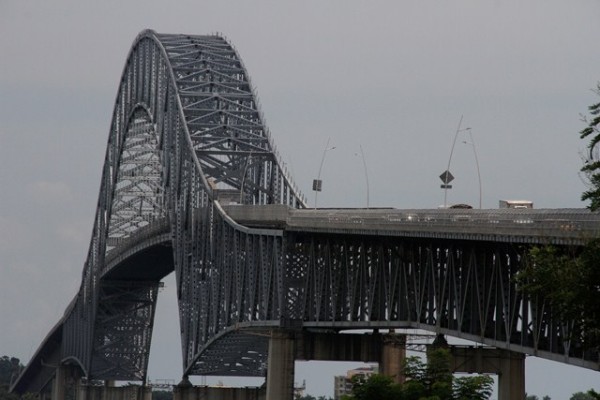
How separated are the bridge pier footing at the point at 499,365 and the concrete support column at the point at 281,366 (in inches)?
1036

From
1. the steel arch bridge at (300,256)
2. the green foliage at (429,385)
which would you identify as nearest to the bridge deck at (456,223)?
the steel arch bridge at (300,256)

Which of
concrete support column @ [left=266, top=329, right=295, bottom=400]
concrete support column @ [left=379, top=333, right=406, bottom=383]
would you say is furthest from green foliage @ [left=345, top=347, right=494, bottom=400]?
concrete support column @ [left=266, top=329, right=295, bottom=400]

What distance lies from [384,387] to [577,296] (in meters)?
35.3

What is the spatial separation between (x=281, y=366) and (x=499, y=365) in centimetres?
3049

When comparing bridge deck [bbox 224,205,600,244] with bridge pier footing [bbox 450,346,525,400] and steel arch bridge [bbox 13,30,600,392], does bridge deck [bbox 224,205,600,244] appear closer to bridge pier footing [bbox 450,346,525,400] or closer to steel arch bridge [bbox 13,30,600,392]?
steel arch bridge [bbox 13,30,600,392]

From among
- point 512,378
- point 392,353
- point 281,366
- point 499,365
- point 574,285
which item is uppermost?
point 574,285

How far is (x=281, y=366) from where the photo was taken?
14725cm

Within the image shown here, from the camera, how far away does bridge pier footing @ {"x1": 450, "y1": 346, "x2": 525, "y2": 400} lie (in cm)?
11738

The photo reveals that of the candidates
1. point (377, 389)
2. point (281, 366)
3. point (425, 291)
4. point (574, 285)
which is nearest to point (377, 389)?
point (377, 389)

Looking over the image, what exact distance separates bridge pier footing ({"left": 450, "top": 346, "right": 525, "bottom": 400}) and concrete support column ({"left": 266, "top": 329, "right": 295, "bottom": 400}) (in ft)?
86.3

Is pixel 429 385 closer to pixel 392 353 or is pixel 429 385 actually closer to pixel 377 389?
pixel 377 389

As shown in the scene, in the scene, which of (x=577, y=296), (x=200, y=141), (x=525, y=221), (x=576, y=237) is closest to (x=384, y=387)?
(x=525, y=221)

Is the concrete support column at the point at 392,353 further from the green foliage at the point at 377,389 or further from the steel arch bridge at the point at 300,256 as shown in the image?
the green foliage at the point at 377,389

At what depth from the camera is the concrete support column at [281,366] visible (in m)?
146
